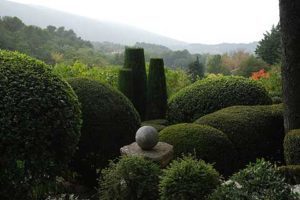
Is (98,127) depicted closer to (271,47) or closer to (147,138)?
(147,138)

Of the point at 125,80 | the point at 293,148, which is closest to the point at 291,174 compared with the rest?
the point at 293,148

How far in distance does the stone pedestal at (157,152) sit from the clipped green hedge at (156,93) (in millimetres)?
5062

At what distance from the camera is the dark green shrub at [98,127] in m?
7.77

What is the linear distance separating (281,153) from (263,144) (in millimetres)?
633

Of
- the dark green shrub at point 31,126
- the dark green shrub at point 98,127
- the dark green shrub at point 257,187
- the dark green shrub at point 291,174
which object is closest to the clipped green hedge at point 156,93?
the dark green shrub at point 98,127

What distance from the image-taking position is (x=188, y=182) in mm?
5332

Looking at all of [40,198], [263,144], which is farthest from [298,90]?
[40,198]

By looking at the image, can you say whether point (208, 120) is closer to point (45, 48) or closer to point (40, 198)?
point (40, 198)

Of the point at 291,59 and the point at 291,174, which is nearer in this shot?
the point at 291,174

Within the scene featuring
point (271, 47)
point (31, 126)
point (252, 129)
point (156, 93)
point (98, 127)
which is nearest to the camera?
point (31, 126)

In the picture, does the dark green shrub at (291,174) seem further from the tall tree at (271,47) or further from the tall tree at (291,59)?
the tall tree at (271,47)

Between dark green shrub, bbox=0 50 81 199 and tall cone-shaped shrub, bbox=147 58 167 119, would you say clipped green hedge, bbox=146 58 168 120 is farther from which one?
dark green shrub, bbox=0 50 81 199

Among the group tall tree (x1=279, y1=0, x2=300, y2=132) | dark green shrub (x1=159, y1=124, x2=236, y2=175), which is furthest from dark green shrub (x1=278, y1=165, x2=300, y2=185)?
tall tree (x1=279, y1=0, x2=300, y2=132)

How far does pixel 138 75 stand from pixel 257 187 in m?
8.38
